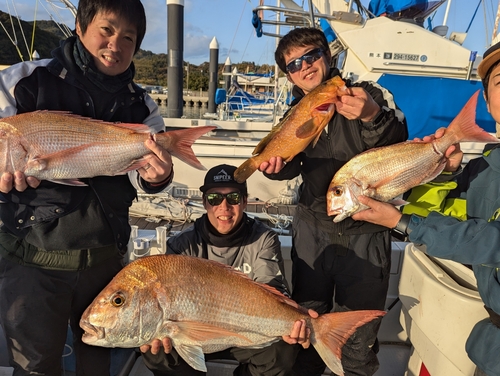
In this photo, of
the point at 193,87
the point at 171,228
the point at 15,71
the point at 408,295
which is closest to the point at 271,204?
the point at 171,228

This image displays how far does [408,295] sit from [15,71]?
344cm

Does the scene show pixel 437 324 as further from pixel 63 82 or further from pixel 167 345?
pixel 63 82

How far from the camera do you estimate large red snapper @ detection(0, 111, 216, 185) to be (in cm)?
190

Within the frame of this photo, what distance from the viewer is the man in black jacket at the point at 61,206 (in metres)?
1.97

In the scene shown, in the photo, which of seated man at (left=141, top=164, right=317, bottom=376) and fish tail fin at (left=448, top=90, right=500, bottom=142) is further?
seated man at (left=141, top=164, right=317, bottom=376)

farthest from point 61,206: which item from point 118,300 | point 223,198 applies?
point 223,198

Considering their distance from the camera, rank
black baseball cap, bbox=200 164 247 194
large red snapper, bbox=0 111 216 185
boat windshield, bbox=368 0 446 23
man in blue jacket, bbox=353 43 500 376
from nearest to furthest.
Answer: man in blue jacket, bbox=353 43 500 376
large red snapper, bbox=0 111 216 185
black baseball cap, bbox=200 164 247 194
boat windshield, bbox=368 0 446 23

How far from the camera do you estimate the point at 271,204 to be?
7871 mm

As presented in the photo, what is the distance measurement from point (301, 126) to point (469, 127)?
41.9 inches

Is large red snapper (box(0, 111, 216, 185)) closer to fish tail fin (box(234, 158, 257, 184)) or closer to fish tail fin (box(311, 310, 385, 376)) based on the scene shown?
fish tail fin (box(234, 158, 257, 184))

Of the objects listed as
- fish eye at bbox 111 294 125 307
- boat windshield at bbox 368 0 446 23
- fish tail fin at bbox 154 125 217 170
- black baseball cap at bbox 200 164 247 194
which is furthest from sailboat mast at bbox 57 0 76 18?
fish eye at bbox 111 294 125 307

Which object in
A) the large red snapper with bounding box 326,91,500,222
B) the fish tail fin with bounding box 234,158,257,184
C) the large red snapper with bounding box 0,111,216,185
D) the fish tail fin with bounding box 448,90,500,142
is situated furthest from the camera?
the fish tail fin with bounding box 234,158,257,184

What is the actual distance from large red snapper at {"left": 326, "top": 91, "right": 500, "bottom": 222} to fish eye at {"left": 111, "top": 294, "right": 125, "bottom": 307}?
1489 millimetres

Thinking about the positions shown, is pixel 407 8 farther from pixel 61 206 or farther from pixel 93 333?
pixel 93 333
